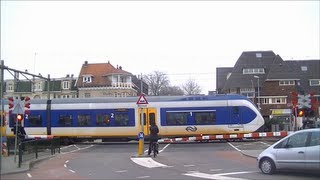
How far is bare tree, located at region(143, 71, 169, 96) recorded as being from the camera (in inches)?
3863

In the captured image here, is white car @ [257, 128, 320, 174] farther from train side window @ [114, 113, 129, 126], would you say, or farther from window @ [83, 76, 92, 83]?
window @ [83, 76, 92, 83]

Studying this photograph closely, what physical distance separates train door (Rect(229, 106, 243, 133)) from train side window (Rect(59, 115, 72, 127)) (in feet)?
38.6

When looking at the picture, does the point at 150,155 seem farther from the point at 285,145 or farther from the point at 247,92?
the point at 247,92

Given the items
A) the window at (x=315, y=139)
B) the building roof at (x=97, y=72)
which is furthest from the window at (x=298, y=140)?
the building roof at (x=97, y=72)

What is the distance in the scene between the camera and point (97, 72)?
95.1 m

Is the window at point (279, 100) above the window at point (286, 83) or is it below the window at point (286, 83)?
below

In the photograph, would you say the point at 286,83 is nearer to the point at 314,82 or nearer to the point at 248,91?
the point at 314,82

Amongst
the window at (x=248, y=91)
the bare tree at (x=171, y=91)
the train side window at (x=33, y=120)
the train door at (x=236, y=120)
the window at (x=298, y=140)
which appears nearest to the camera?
the window at (x=298, y=140)

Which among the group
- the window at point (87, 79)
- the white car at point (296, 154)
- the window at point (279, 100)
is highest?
the window at point (87, 79)

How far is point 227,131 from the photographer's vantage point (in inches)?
1328

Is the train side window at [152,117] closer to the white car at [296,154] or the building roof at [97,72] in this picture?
the white car at [296,154]

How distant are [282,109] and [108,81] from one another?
113 ft

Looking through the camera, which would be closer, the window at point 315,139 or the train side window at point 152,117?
the window at point 315,139

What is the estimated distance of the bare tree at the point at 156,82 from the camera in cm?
9812
